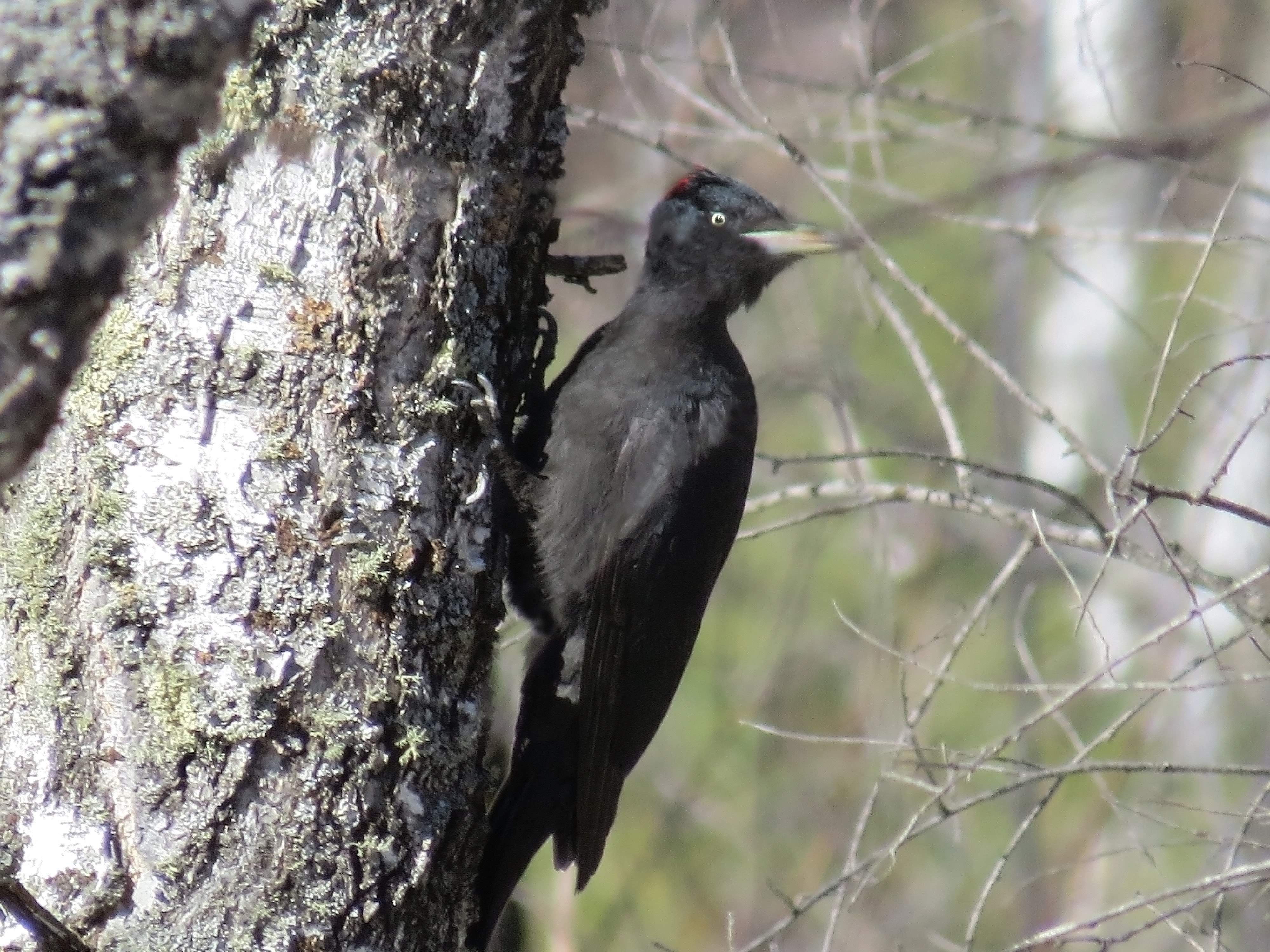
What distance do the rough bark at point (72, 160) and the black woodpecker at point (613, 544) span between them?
181 cm

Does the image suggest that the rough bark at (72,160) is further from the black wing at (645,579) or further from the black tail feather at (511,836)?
the black wing at (645,579)

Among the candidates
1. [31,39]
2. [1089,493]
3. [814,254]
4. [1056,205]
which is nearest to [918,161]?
[1056,205]

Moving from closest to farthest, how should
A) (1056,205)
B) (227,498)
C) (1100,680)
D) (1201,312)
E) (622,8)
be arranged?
(227,498), (1100,680), (622,8), (1056,205), (1201,312)

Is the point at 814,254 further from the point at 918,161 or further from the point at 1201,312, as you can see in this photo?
the point at 1201,312

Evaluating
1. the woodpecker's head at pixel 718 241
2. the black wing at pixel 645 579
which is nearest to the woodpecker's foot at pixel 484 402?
the black wing at pixel 645 579

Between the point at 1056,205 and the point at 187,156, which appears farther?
the point at 1056,205

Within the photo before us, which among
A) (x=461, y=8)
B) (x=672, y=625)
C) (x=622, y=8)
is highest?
(x=622, y=8)

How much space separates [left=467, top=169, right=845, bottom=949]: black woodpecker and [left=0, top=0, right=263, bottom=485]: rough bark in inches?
71.2

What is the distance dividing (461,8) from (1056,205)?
6.05 metres

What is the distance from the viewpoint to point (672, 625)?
10.9ft

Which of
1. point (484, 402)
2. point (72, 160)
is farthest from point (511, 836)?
point (72, 160)

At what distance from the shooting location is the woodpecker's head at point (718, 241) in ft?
11.6

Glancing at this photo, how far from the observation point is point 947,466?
14.9ft

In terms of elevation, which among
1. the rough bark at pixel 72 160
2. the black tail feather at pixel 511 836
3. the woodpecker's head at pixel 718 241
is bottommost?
the black tail feather at pixel 511 836
